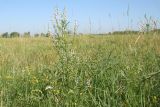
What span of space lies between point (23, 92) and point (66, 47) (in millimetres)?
655

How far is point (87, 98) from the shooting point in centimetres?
318

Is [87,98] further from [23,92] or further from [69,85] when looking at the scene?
[23,92]

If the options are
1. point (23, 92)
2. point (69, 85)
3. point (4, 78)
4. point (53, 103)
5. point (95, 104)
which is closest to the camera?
point (95, 104)

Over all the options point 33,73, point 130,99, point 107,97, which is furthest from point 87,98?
point 33,73

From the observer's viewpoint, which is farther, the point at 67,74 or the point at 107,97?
the point at 67,74

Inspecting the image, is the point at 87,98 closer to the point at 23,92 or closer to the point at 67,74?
the point at 67,74

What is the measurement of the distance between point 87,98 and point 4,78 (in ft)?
4.43

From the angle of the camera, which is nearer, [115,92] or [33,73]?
[115,92]

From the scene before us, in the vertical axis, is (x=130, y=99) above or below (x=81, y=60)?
below

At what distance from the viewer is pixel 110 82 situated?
3459 mm

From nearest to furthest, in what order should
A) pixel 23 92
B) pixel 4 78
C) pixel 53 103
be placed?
pixel 53 103
pixel 23 92
pixel 4 78

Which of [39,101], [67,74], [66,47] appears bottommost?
[39,101]

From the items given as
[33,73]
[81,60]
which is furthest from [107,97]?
[33,73]

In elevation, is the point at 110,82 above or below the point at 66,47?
below
